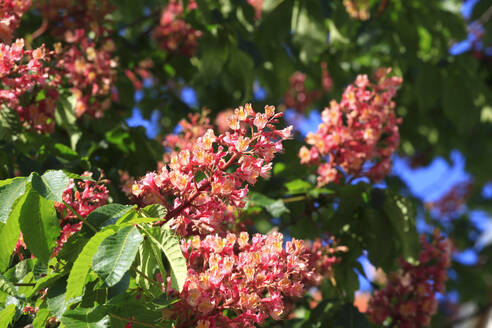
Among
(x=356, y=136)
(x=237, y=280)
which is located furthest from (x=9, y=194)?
(x=356, y=136)

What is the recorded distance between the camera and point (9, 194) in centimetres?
149

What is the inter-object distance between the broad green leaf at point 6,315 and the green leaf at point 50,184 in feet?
1.03

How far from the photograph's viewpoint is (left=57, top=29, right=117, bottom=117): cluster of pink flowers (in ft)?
8.62

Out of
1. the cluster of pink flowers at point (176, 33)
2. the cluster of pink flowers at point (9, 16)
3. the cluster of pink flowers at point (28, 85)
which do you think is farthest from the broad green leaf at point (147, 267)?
the cluster of pink flowers at point (176, 33)

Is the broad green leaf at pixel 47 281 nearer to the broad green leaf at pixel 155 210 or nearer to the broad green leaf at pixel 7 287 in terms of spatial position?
the broad green leaf at pixel 7 287

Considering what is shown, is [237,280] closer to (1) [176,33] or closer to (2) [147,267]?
(2) [147,267]

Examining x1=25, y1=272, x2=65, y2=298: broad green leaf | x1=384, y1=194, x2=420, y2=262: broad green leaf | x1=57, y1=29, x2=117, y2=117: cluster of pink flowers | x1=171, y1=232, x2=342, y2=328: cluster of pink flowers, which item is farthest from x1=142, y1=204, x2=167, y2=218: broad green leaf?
x1=384, y1=194, x2=420, y2=262: broad green leaf

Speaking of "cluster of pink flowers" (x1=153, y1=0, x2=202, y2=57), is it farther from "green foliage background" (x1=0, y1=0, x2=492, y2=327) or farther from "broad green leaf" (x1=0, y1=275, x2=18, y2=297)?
"broad green leaf" (x1=0, y1=275, x2=18, y2=297)

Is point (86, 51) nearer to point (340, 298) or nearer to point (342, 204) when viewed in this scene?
point (342, 204)

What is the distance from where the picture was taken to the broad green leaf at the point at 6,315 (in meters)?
1.47

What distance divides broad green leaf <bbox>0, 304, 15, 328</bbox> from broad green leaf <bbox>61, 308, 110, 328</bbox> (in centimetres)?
22

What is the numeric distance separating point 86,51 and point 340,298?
1694 millimetres

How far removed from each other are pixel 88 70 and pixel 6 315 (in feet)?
4.76

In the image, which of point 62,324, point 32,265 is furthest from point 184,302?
point 32,265
